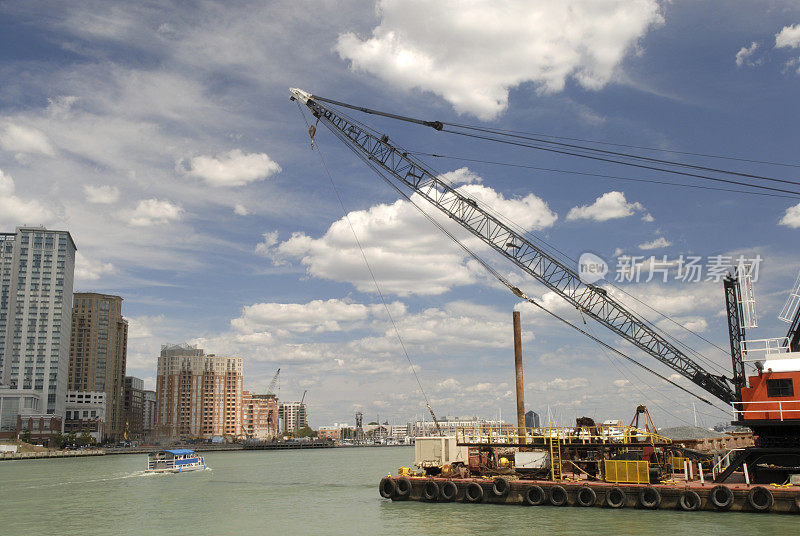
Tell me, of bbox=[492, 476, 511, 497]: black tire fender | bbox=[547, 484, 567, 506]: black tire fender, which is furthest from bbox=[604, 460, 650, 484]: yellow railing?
bbox=[492, 476, 511, 497]: black tire fender

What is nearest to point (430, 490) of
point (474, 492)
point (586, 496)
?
point (474, 492)

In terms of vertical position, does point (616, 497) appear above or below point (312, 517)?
above

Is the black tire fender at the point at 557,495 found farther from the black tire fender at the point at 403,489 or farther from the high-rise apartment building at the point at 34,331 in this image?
the high-rise apartment building at the point at 34,331

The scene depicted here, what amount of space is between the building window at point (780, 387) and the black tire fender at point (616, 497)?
8.28m

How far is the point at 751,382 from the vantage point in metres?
29.3

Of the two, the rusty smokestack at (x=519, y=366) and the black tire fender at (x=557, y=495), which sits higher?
the rusty smokestack at (x=519, y=366)

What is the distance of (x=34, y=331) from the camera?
19250 cm

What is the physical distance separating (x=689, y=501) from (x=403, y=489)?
49.3ft

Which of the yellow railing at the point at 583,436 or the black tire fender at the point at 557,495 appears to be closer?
the black tire fender at the point at 557,495

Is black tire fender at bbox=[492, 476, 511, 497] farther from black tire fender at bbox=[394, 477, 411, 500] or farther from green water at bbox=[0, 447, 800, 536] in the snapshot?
black tire fender at bbox=[394, 477, 411, 500]

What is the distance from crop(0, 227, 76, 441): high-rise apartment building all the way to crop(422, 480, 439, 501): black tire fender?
181 m

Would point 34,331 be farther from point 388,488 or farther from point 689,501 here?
point 689,501

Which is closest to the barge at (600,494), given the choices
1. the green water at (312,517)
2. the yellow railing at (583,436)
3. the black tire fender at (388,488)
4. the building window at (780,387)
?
the black tire fender at (388,488)

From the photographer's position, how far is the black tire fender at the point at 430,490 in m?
34.0
